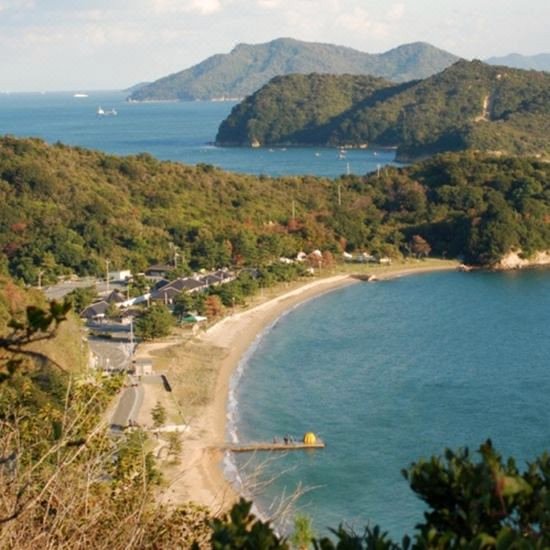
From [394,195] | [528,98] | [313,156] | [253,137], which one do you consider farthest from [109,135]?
[394,195]

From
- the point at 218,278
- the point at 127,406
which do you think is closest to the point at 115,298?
the point at 218,278

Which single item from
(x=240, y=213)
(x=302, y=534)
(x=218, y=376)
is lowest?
(x=218, y=376)

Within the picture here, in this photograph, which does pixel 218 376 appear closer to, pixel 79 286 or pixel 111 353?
pixel 111 353

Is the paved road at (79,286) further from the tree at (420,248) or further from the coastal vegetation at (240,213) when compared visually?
the tree at (420,248)

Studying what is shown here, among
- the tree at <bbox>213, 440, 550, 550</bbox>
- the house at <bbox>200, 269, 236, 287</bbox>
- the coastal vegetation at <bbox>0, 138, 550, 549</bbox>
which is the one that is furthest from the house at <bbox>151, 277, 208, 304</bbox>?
the tree at <bbox>213, 440, 550, 550</bbox>

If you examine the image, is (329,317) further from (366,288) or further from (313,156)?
(313,156)

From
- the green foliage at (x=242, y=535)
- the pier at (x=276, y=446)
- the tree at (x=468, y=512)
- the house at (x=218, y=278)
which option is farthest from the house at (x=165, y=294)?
the green foliage at (x=242, y=535)

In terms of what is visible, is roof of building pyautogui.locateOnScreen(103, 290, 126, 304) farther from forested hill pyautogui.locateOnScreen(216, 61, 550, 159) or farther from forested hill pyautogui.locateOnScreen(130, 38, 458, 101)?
forested hill pyautogui.locateOnScreen(130, 38, 458, 101)
